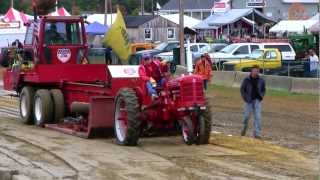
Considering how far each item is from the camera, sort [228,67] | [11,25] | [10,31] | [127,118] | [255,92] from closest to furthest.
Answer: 1. [127,118]
2. [255,92]
3. [228,67]
4. [10,31]
5. [11,25]

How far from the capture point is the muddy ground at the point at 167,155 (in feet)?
34.6

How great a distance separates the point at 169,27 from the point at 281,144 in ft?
252

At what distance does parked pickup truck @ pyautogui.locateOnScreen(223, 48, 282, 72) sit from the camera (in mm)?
35844

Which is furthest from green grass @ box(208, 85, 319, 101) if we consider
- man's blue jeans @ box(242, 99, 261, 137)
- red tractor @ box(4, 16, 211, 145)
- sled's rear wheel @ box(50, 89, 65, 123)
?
sled's rear wheel @ box(50, 89, 65, 123)

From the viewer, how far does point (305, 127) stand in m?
17.6

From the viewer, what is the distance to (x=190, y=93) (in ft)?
42.7

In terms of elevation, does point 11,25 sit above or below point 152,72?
above

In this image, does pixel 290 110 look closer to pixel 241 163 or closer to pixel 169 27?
pixel 241 163

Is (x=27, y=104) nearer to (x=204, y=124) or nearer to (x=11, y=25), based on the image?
(x=204, y=124)

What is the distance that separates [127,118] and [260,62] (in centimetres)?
2369

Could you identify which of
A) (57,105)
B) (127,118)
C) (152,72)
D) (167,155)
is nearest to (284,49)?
(57,105)

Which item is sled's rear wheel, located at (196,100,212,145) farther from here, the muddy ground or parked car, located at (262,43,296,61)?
parked car, located at (262,43,296,61)

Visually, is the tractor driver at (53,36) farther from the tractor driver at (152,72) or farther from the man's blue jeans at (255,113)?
the man's blue jeans at (255,113)

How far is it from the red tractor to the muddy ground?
1.27 feet
